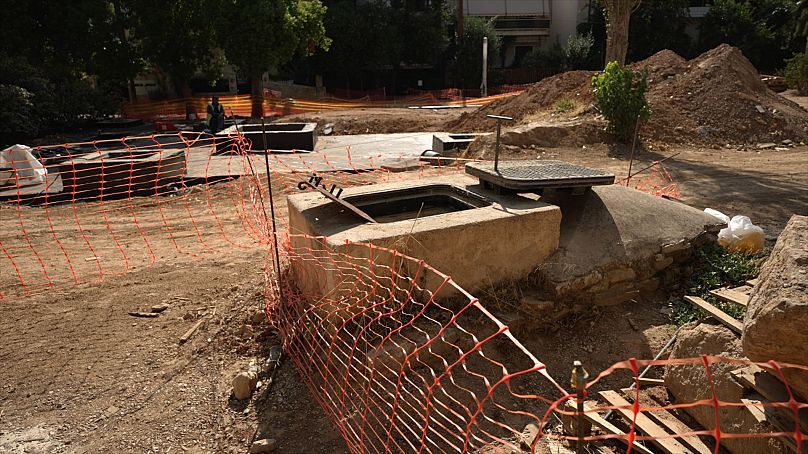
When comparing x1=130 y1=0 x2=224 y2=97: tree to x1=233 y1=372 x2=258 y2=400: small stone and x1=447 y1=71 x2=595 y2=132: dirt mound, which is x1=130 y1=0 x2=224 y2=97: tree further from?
x1=233 y1=372 x2=258 y2=400: small stone

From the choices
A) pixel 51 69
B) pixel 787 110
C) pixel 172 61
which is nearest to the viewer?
pixel 787 110

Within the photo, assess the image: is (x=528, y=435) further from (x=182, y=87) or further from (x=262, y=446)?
(x=182, y=87)

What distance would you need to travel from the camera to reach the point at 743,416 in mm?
3180

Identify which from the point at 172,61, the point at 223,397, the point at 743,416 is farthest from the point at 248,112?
the point at 743,416

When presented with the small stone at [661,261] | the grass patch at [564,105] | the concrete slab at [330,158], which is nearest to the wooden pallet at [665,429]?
the small stone at [661,261]

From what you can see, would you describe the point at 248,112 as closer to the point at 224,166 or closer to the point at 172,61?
the point at 172,61

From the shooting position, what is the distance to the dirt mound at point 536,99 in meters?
16.6

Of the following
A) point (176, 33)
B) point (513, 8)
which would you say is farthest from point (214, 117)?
point (513, 8)

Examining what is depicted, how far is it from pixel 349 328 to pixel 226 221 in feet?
16.7

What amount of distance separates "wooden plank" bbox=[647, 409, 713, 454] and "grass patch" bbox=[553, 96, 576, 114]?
1275cm

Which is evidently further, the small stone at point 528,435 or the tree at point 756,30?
the tree at point 756,30

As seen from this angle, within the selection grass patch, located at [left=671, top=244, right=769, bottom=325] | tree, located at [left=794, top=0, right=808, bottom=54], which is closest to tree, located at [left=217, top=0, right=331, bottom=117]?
grass patch, located at [left=671, top=244, right=769, bottom=325]

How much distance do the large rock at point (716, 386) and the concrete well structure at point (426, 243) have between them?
1453mm

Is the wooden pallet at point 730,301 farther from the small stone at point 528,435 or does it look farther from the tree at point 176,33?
the tree at point 176,33
